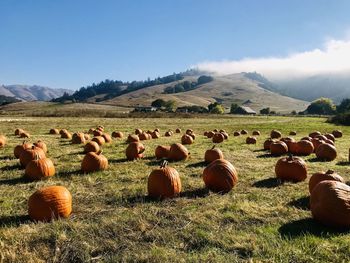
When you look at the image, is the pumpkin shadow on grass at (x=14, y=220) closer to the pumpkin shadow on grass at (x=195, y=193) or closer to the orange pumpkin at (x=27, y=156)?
the pumpkin shadow on grass at (x=195, y=193)

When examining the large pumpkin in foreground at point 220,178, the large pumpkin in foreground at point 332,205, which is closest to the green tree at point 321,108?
the large pumpkin in foreground at point 220,178

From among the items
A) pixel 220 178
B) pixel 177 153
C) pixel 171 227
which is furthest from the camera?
pixel 177 153

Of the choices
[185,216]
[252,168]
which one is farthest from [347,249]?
→ [252,168]

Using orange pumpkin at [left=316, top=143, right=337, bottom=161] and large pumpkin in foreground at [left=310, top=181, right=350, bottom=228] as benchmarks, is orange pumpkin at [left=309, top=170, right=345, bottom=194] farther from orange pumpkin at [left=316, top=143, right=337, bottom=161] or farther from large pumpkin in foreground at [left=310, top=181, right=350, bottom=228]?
orange pumpkin at [left=316, top=143, right=337, bottom=161]

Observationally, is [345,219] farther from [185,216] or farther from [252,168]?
[252,168]

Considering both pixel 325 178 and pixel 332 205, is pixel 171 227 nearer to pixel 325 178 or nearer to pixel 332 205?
pixel 332 205

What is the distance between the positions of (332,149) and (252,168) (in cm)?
446

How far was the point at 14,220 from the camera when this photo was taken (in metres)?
7.38

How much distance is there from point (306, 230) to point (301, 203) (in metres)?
1.86

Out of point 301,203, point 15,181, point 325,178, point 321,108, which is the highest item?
point 321,108

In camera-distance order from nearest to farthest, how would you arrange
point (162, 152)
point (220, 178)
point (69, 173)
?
1. point (220, 178)
2. point (69, 173)
3. point (162, 152)

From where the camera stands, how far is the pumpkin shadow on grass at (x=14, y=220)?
7081 mm

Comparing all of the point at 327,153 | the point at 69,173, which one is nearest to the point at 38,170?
the point at 69,173

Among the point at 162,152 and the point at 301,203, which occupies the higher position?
the point at 162,152
